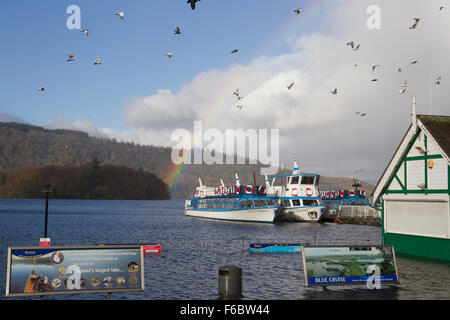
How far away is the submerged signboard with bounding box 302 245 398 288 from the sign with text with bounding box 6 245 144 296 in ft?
21.7

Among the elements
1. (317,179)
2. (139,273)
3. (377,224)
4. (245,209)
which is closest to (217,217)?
(245,209)

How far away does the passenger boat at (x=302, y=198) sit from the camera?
3506 inches

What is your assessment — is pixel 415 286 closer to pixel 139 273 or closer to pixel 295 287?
pixel 295 287

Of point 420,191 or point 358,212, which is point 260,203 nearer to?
point 358,212

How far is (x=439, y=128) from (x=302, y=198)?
211 feet

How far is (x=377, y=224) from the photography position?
3145 inches

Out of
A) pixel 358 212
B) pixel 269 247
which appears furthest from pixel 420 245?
pixel 358 212

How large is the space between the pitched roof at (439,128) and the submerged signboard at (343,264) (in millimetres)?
10829

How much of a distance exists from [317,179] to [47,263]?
263 ft

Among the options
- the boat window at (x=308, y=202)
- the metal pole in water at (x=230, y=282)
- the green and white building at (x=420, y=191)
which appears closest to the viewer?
the metal pole in water at (x=230, y=282)

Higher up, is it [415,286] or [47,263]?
[47,263]

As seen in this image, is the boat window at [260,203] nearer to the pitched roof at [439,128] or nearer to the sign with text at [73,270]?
the pitched roof at [439,128]

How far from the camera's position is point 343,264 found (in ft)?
56.4

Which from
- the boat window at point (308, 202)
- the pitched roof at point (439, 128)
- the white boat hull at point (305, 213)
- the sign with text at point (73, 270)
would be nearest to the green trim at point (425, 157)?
the pitched roof at point (439, 128)
